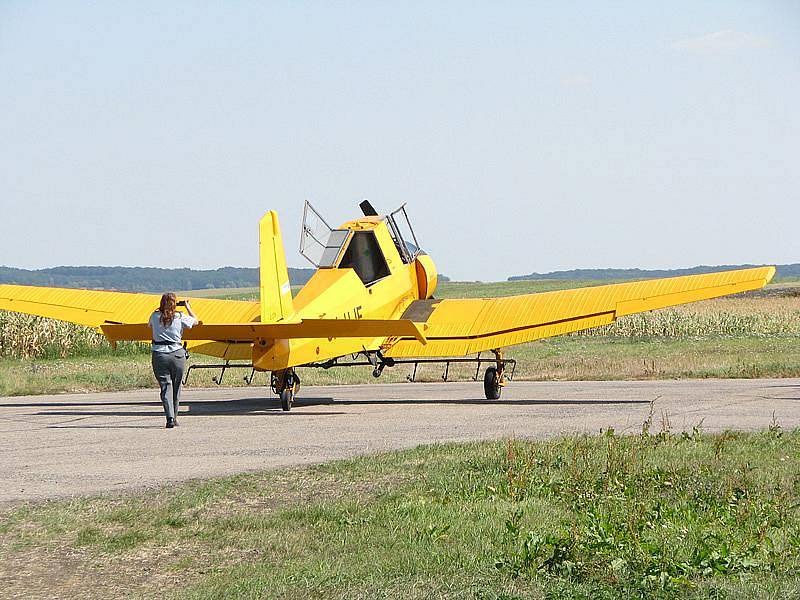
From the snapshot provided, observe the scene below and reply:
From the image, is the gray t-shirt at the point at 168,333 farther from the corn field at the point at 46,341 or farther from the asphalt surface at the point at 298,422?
the corn field at the point at 46,341

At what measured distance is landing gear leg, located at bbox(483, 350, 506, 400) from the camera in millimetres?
21016

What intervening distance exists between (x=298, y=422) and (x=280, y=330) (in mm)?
1406

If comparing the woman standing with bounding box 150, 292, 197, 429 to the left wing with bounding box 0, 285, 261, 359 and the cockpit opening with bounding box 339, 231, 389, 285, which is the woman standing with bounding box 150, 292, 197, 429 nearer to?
the left wing with bounding box 0, 285, 261, 359

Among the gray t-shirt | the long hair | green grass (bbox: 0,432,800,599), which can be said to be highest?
the long hair

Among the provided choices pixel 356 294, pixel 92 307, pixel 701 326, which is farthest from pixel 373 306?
pixel 701 326

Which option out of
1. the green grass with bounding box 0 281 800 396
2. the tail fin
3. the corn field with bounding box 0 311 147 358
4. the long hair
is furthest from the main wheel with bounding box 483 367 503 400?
the corn field with bounding box 0 311 147 358

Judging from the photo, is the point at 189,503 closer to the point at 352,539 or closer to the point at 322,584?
the point at 352,539

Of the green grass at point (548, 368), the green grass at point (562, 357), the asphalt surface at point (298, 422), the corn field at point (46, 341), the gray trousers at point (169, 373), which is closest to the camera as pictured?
the asphalt surface at point (298, 422)

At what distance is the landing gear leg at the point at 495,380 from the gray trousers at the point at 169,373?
22.8ft

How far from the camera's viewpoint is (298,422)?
16.8 metres

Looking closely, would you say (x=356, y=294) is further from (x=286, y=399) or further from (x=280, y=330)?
(x=280, y=330)

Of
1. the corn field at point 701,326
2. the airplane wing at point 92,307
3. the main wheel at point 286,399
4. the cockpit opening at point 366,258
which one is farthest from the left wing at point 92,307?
the corn field at point 701,326

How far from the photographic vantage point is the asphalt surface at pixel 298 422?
1198 centimetres

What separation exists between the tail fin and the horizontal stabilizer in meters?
0.47
